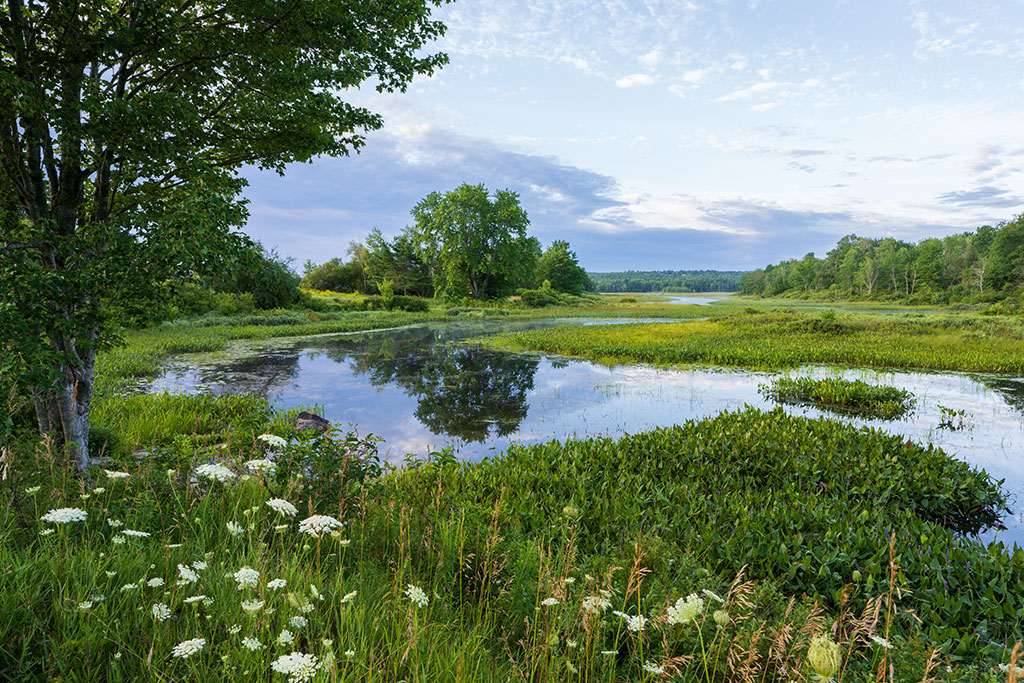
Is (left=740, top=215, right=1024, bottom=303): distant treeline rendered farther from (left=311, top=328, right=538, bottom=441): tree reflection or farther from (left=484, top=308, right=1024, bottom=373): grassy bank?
(left=311, top=328, right=538, bottom=441): tree reflection

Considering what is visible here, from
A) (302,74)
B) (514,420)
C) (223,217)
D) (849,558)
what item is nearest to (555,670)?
(849,558)

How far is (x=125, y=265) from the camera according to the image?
195 inches

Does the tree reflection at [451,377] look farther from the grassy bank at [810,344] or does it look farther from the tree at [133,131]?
the tree at [133,131]

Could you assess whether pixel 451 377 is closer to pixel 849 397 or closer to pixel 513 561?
pixel 849 397

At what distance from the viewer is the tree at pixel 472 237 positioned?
201 ft

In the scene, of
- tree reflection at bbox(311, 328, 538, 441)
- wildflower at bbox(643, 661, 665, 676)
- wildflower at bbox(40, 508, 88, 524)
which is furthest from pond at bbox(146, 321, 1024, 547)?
wildflower at bbox(643, 661, 665, 676)

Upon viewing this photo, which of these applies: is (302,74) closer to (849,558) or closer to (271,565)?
(271,565)

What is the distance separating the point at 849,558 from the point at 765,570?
0.83 metres

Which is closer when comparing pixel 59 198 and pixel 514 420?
pixel 59 198

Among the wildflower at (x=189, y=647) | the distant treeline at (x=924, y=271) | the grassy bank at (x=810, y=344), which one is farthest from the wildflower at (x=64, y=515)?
the distant treeline at (x=924, y=271)

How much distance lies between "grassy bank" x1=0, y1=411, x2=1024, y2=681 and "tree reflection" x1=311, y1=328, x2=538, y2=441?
11.6 feet

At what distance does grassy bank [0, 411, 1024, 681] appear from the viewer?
2.22 m

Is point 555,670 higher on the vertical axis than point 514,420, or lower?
higher

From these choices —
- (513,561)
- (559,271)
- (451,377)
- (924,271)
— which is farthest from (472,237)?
(924,271)
